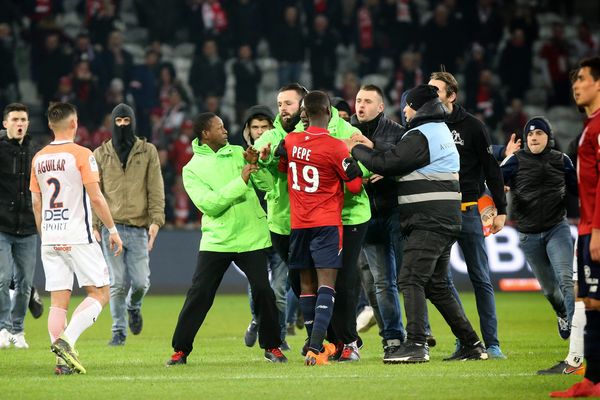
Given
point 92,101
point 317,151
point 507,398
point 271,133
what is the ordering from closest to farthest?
point 507,398, point 317,151, point 271,133, point 92,101

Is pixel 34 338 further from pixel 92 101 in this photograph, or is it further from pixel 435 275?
pixel 92 101

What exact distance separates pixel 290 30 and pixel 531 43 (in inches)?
234

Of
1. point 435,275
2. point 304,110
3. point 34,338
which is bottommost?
point 34,338

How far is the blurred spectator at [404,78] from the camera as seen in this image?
84.0ft

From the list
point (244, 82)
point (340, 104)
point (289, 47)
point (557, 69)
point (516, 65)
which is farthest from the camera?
point (557, 69)

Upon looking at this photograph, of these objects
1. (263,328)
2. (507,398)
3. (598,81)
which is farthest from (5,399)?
(598,81)

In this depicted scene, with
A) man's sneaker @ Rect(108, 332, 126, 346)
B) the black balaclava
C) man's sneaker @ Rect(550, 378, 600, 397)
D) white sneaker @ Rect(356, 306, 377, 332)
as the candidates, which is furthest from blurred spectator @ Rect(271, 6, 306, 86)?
man's sneaker @ Rect(550, 378, 600, 397)

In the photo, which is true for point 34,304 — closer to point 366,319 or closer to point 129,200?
point 129,200

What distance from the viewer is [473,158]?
35.9 ft

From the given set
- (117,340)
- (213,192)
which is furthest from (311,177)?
(117,340)

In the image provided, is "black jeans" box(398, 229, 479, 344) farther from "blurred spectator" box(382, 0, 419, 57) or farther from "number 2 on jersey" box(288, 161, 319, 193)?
Answer: "blurred spectator" box(382, 0, 419, 57)

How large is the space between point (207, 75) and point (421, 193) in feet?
52.7

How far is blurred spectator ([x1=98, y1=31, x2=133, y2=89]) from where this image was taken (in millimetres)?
25047

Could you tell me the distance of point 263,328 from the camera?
10555mm
